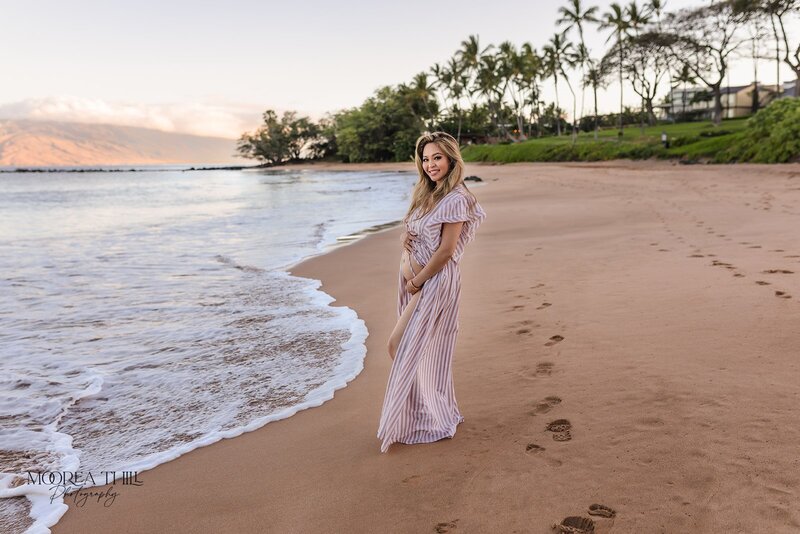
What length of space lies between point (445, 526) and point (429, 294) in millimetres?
1159

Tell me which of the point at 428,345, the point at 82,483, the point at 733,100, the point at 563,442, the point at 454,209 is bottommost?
the point at 82,483

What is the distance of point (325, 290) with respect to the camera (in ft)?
25.5

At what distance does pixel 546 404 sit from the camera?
3412 mm

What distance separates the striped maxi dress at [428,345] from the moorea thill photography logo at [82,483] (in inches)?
54.0

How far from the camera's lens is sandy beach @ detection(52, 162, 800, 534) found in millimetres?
2424

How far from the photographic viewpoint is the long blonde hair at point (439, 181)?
304 cm

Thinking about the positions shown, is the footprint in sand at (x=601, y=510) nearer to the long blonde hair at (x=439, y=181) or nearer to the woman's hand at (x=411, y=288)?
the woman's hand at (x=411, y=288)

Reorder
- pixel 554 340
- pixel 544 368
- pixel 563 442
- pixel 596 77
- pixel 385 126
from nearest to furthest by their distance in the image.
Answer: pixel 563 442 → pixel 544 368 → pixel 554 340 → pixel 596 77 → pixel 385 126

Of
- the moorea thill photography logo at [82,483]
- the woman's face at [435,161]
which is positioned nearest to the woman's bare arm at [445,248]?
the woman's face at [435,161]

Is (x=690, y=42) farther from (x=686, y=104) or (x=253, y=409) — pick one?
(x=253, y=409)

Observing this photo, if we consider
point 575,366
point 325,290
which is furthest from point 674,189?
point 575,366

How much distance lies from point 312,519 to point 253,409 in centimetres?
153

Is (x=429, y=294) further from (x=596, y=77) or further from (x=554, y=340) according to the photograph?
(x=596, y=77)

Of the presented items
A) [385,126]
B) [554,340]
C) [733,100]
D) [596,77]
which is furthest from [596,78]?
[554,340]
